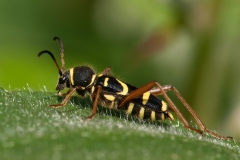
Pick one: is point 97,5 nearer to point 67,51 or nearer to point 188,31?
point 67,51

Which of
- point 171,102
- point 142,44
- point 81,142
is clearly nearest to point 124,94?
point 171,102

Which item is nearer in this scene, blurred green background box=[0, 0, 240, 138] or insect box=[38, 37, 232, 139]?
insect box=[38, 37, 232, 139]

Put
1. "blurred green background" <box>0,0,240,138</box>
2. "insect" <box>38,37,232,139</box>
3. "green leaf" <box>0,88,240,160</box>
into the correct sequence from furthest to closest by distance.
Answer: "blurred green background" <box>0,0,240,138</box>, "insect" <box>38,37,232,139</box>, "green leaf" <box>0,88,240,160</box>

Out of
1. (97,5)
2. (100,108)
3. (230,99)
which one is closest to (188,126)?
(100,108)

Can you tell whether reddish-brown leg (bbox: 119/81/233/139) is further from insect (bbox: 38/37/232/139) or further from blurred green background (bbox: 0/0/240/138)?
blurred green background (bbox: 0/0/240/138)

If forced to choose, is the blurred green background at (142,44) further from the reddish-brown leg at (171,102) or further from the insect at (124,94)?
the reddish-brown leg at (171,102)

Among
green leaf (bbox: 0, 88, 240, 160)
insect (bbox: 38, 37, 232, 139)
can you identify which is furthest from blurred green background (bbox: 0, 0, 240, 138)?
green leaf (bbox: 0, 88, 240, 160)
